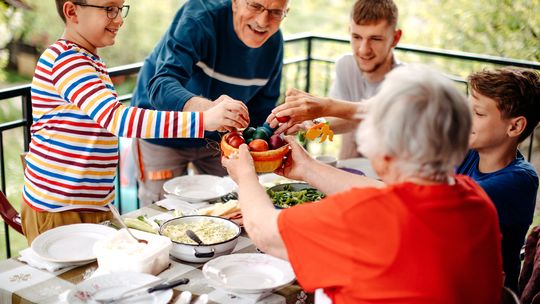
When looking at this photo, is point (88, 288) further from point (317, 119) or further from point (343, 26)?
point (343, 26)

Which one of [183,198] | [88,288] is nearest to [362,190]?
[88,288]

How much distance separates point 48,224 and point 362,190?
1.48m

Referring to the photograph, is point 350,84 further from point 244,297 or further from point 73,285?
point 73,285

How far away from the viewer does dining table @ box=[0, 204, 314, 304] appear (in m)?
2.02

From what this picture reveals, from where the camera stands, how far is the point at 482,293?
166 cm

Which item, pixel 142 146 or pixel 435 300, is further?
pixel 142 146

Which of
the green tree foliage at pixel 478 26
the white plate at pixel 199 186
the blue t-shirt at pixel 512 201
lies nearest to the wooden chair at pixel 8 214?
the white plate at pixel 199 186

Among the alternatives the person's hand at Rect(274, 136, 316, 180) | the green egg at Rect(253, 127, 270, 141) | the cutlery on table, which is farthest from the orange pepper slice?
the cutlery on table

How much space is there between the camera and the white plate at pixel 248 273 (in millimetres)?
2047

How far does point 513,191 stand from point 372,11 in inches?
63.1

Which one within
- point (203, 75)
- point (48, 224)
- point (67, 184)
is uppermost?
point (203, 75)

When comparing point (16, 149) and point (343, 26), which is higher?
point (343, 26)

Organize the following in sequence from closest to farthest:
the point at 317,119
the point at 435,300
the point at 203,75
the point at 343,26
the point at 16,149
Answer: the point at 435,300 → the point at 317,119 → the point at 203,75 → the point at 16,149 → the point at 343,26

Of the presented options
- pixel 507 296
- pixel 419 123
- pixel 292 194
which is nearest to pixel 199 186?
pixel 292 194
